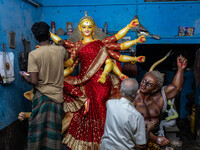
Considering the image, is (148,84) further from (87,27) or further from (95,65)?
(87,27)

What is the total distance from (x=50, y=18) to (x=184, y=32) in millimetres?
3259

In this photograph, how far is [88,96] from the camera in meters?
3.89

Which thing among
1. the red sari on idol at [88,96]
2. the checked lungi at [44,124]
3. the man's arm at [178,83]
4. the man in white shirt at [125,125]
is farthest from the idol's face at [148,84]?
the checked lungi at [44,124]

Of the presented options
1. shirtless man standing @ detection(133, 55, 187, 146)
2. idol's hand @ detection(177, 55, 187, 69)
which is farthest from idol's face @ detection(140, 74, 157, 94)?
idol's hand @ detection(177, 55, 187, 69)

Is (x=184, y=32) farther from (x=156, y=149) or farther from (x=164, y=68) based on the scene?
(x=156, y=149)

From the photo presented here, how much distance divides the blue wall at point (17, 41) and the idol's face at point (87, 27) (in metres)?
1.25

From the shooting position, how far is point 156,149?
2.90m

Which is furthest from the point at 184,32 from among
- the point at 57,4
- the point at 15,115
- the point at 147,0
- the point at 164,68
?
the point at 15,115

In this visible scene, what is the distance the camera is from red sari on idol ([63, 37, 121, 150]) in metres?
3.59

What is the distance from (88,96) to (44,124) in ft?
3.37

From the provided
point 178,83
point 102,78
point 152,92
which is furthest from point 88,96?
point 178,83

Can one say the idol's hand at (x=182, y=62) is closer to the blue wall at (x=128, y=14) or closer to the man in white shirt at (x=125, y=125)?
the man in white shirt at (x=125, y=125)

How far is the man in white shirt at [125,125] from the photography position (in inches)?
80.2

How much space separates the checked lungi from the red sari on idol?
1.55 ft
